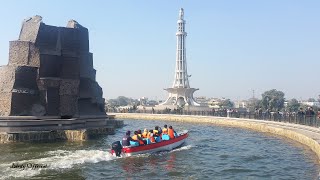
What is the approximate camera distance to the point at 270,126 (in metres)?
40.4

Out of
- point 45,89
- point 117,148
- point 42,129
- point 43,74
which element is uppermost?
point 43,74

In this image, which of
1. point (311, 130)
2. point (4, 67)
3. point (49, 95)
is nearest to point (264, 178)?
point (311, 130)

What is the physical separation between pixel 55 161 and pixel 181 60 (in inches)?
3913

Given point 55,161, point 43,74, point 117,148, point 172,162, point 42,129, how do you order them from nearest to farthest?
1. point 55,161
2. point 172,162
3. point 117,148
4. point 42,129
5. point 43,74

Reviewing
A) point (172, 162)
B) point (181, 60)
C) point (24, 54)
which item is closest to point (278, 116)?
point (172, 162)

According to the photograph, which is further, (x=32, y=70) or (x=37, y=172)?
(x=32, y=70)

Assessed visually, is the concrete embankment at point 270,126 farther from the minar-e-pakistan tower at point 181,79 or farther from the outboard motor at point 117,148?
the minar-e-pakistan tower at point 181,79

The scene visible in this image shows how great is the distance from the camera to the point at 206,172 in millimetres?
20891

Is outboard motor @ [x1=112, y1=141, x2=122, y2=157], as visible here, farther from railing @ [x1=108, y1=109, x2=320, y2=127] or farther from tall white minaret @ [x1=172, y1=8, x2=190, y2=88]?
tall white minaret @ [x1=172, y1=8, x2=190, y2=88]

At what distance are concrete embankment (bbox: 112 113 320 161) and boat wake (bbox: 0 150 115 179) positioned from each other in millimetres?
13793

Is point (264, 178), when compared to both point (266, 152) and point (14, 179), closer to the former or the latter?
point (266, 152)

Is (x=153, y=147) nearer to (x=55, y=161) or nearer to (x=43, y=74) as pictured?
(x=55, y=161)

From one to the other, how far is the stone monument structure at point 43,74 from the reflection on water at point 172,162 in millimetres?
5250

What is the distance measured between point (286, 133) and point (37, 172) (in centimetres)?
2406
